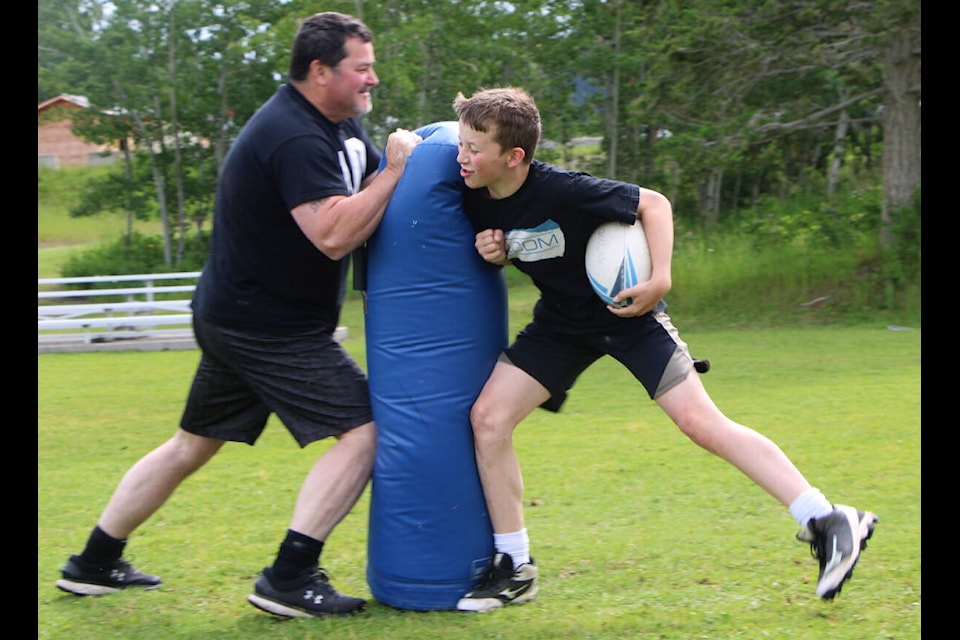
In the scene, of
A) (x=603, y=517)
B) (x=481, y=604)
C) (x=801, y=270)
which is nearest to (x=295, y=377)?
(x=481, y=604)

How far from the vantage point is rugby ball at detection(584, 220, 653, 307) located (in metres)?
3.60

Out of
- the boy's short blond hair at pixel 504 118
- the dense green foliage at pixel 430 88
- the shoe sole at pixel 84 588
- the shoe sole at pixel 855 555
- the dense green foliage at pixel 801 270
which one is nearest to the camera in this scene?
the shoe sole at pixel 855 555

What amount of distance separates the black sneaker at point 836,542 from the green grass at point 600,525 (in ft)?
0.61

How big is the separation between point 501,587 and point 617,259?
47.9 inches

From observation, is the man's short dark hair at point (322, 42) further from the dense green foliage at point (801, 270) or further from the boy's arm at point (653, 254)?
the dense green foliage at point (801, 270)

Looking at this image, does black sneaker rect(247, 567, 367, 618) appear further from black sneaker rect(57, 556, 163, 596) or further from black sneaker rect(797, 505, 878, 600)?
black sneaker rect(797, 505, 878, 600)

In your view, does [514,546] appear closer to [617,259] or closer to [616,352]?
[616,352]

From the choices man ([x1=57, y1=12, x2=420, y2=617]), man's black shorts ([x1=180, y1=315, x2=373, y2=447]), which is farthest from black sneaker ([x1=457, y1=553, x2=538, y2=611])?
man's black shorts ([x1=180, y1=315, x2=373, y2=447])

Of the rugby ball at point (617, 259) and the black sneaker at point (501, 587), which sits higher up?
the rugby ball at point (617, 259)

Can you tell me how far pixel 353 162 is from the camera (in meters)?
3.91

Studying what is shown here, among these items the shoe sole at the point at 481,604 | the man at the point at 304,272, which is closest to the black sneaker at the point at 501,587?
the shoe sole at the point at 481,604

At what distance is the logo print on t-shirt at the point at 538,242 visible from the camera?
3713 millimetres
